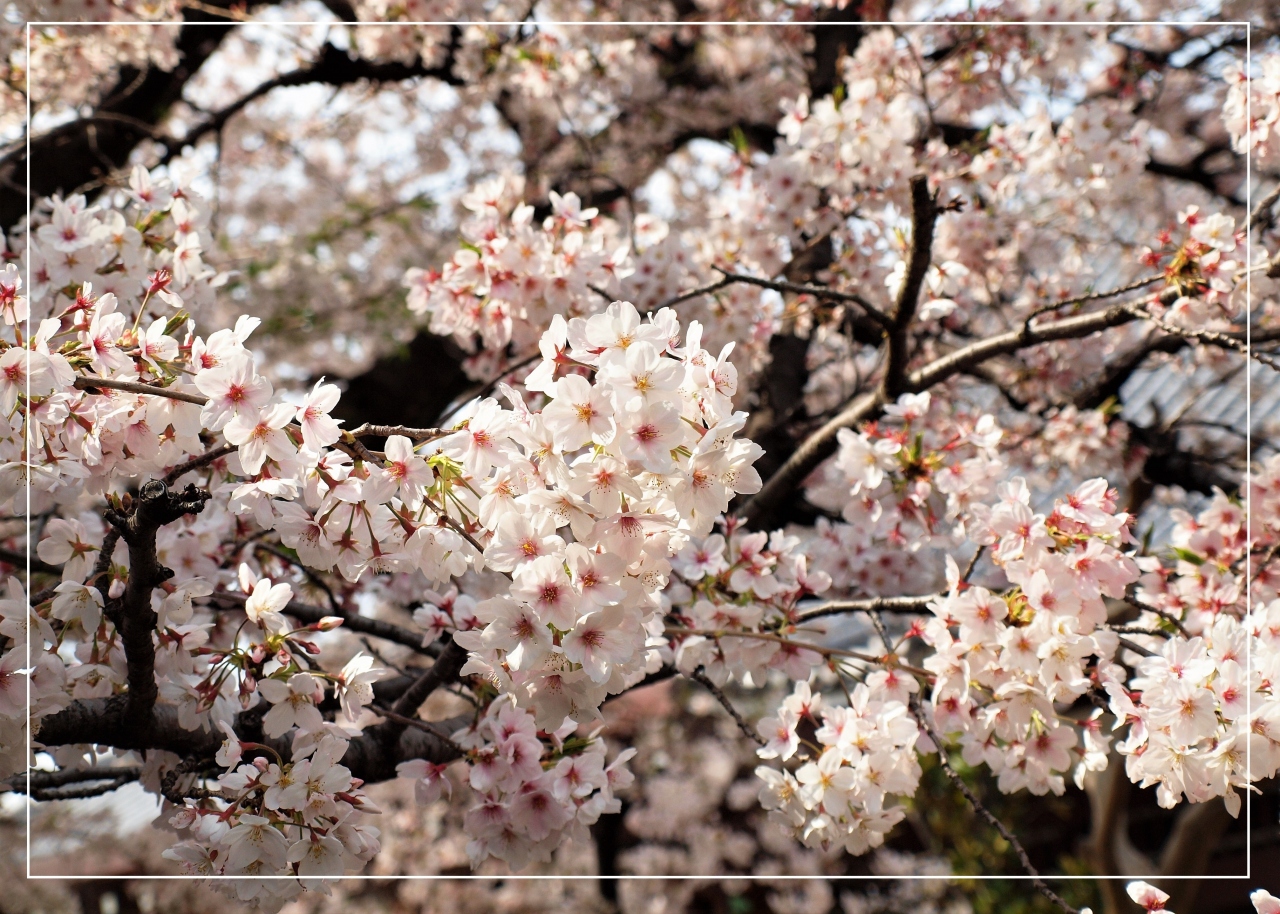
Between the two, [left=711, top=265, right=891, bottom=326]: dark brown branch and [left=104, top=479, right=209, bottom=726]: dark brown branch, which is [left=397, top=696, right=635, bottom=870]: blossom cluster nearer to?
[left=104, top=479, right=209, bottom=726]: dark brown branch

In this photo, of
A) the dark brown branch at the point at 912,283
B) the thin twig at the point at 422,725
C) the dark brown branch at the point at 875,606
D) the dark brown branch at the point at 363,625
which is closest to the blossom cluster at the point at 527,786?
the thin twig at the point at 422,725

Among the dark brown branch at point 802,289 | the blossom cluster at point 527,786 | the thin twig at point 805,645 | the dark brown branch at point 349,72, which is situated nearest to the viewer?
the blossom cluster at point 527,786

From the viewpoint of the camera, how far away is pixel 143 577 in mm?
1199

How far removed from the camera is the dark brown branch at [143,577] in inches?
42.4

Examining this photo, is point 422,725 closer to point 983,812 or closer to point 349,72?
point 983,812

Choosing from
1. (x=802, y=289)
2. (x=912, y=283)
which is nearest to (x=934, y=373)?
(x=912, y=283)

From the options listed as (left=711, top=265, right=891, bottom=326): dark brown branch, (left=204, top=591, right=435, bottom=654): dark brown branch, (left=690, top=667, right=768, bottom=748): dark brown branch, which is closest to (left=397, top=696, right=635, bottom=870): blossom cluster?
(left=690, top=667, right=768, bottom=748): dark brown branch

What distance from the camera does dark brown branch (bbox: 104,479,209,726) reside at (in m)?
1.08

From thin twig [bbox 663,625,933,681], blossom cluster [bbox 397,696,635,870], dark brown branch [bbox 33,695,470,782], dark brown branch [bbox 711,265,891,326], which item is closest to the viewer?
dark brown branch [bbox 33,695,470,782]

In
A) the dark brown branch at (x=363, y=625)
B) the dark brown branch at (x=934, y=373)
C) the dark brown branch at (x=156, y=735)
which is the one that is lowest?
the dark brown branch at (x=156, y=735)

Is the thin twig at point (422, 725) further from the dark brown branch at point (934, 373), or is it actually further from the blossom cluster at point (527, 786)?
the dark brown branch at point (934, 373)

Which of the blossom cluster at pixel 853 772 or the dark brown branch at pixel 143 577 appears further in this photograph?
the blossom cluster at pixel 853 772

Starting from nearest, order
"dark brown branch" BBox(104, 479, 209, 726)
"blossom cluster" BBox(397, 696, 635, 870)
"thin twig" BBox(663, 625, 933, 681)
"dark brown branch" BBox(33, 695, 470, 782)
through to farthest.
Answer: "dark brown branch" BBox(104, 479, 209, 726) < "dark brown branch" BBox(33, 695, 470, 782) < "blossom cluster" BBox(397, 696, 635, 870) < "thin twig" BBox(663, 625, 933, 681)

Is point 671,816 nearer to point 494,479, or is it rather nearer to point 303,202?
point 303,202
